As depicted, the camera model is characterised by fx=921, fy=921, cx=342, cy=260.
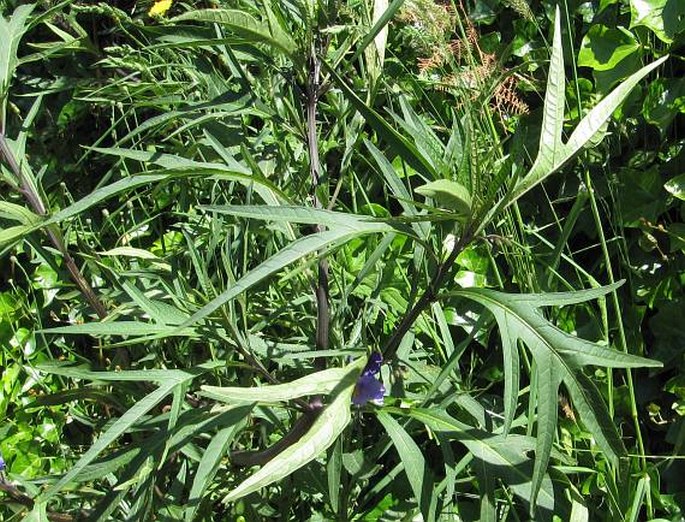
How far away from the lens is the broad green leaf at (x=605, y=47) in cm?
176

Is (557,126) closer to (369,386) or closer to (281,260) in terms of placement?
(281,260)

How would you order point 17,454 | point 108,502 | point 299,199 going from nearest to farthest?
point 108,502 → point 299,199 → point 17,454

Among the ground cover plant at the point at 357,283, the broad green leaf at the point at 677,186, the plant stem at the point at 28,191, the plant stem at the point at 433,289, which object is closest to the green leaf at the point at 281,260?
the ground cover plant at the point at 357,283

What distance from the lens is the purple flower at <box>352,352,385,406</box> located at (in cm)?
112

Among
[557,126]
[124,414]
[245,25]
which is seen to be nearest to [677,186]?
[557,126]

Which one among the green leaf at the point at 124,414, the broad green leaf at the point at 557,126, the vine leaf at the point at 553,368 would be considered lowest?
the green leaf at the point at 124,414

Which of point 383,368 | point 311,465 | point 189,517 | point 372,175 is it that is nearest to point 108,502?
point 189,517

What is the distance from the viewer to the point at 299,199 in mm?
1257

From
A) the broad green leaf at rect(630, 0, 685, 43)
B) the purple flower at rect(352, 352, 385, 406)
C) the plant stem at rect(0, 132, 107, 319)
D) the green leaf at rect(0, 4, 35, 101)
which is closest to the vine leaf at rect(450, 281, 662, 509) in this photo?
the purple flower at rect(352, 352, 385, 406)

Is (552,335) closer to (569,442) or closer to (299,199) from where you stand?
(299,199)

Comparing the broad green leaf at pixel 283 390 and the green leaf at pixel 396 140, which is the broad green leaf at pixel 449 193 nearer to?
the green leaf at pixel 396 140

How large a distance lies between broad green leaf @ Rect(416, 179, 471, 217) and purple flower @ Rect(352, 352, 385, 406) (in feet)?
0.91

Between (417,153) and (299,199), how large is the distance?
338 millimetres

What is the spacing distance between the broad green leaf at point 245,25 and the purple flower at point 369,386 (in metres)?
0.38
